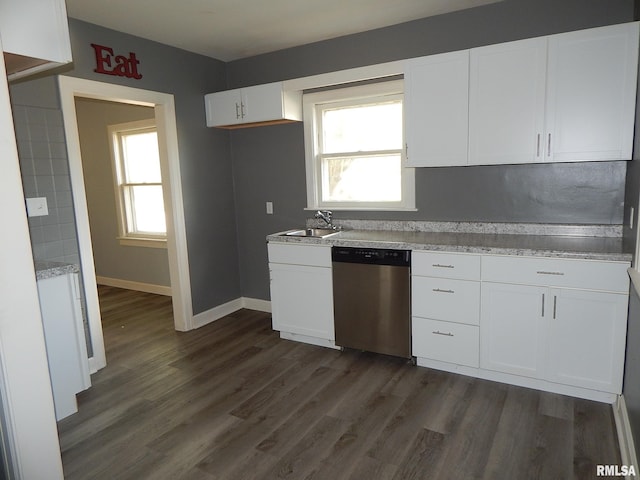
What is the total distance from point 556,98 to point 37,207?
11.2 feet

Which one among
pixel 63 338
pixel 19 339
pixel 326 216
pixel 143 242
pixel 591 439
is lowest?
pixel 591 439

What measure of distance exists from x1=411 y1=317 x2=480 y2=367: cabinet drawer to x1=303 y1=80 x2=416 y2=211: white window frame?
1019 millimetres

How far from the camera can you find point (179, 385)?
2.89 m

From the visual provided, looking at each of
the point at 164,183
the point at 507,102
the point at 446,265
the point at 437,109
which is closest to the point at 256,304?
the point at 164,183

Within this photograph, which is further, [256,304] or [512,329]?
[256,304]

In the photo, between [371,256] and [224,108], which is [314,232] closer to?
[371,256]

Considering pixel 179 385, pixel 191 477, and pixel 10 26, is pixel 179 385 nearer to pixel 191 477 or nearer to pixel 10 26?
pixel 191 477

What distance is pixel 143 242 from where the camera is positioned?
16.9ft

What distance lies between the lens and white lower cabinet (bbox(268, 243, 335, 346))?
3275mm

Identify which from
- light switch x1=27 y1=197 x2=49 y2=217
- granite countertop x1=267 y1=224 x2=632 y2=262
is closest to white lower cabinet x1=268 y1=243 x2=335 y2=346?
granite countertop x1=267 y1=224 x2=632 y2=262

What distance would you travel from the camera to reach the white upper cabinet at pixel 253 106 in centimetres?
360

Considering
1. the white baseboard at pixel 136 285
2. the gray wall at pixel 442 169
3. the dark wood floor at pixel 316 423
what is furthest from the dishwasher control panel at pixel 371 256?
the white baseboard at pixel 136 285

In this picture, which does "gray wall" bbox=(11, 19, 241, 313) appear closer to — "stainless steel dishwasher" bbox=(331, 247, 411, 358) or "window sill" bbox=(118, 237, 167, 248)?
"window sill" bbox=(118, 237, 167, 248)

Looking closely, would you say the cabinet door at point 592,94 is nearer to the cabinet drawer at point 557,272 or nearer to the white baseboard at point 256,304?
the cabinet drawer at point 557,272
